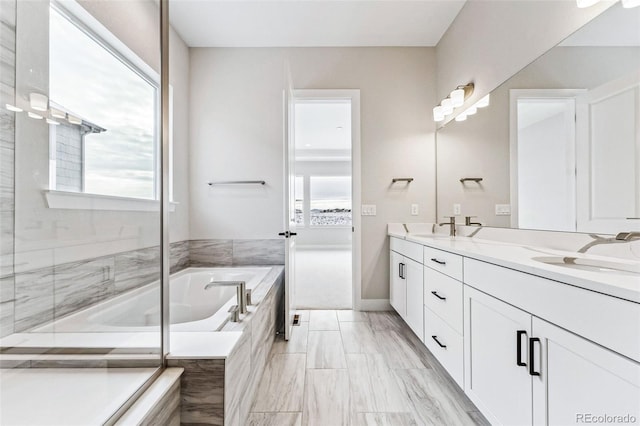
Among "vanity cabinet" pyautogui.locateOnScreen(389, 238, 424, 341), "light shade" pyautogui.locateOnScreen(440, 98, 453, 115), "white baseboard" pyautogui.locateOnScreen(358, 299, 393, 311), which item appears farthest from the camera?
"white baseboard" pyautogui.locateOnScreen(358, 299, 393, 311)

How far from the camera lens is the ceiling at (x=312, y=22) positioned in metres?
2.33

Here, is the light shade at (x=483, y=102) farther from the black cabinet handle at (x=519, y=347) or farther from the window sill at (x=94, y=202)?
the window sill at (x=94, y=202)

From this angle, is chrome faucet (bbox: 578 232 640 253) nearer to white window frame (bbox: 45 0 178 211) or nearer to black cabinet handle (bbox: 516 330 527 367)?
black cabinet handle (bbox: 516 330 527 367)

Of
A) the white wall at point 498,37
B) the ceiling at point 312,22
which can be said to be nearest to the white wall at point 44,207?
the ceiling at point 312,22

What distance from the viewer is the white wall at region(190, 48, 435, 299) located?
2.85 metres

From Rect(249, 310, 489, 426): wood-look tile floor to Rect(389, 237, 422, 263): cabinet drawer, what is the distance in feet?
2.22

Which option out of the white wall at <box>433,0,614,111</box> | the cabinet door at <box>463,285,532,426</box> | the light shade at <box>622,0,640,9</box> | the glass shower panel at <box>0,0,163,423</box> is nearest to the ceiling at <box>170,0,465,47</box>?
the white wall at <box>433,0,614,111</box>

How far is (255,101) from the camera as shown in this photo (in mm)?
2861

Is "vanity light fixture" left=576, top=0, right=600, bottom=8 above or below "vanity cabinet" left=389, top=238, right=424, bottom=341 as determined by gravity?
above

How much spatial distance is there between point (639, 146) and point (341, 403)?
68.6 inches

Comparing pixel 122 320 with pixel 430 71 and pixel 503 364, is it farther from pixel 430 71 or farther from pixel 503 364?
pixel 430 71

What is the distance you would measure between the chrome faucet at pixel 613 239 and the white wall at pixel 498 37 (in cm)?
100

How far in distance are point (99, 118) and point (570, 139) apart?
228cm

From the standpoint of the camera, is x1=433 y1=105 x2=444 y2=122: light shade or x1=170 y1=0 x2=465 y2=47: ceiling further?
x1=433 y1=105 x2=444 y2=122: light shade
